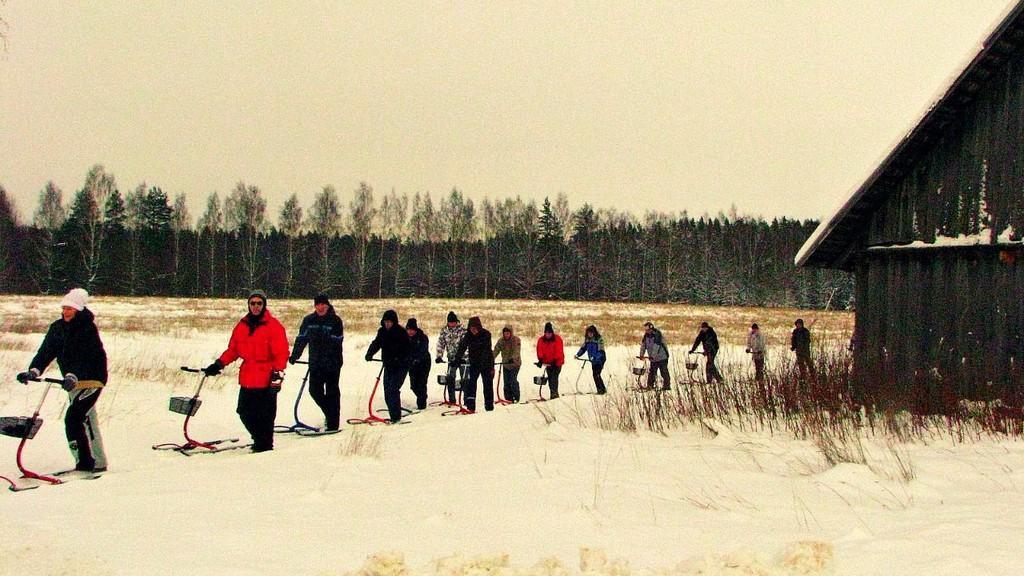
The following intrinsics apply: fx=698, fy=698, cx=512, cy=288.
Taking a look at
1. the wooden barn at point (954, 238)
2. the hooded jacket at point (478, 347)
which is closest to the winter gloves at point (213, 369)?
the hooded jacket at point (478, 347)

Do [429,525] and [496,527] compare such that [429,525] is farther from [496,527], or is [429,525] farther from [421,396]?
[421,396]

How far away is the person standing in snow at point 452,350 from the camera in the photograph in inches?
540

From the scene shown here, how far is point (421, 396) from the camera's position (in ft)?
44.2

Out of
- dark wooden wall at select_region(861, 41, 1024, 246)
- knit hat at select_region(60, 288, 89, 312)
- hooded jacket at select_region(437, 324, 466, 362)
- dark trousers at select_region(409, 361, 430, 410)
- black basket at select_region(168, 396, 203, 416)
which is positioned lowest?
dark trousers at select_region(409, 361, 430, 410)

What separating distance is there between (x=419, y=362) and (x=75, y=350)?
6.64 meters

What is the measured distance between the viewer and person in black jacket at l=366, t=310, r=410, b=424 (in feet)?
37.8

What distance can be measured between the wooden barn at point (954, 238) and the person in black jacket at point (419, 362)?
23.8ft

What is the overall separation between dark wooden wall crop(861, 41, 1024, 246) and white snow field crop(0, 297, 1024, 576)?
449cm

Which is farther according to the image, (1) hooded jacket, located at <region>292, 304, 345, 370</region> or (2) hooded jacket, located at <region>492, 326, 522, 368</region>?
(2) hooded jacket, located at <region>492, 326, 522, 368</region>

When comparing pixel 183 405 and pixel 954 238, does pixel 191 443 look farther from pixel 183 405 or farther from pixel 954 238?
pixel 954 238

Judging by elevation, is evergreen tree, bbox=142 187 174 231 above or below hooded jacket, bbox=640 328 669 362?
above

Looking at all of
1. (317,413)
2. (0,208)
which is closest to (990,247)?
(317,413)

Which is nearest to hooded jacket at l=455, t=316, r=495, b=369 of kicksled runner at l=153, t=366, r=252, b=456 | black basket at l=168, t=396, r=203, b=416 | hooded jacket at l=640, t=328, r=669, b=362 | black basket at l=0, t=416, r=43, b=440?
hooded jacket at l=640, t=328, r=669, b=362

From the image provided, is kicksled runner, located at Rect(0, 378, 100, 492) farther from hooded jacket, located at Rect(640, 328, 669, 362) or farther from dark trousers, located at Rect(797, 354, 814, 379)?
hooded jacket, located at Rect(640, 328, 669, 362)
